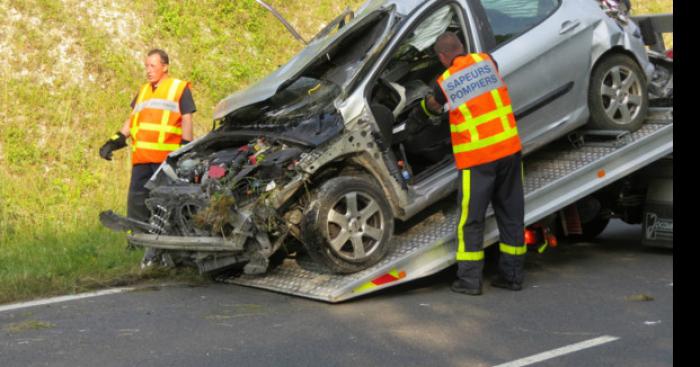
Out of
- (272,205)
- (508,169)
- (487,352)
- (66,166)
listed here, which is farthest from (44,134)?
(487,352)

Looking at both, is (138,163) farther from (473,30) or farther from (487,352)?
(487,352)

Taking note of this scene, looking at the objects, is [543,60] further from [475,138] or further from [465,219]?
[465,219]

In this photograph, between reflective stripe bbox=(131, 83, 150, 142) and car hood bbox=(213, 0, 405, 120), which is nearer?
car hood bbox=(213, 0, 405, 120)

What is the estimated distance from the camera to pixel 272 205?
20.4ft

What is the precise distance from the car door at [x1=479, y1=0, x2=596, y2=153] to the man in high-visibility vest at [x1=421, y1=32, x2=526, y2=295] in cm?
67

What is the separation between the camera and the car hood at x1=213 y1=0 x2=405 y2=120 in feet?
22.6

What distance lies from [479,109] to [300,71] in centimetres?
138

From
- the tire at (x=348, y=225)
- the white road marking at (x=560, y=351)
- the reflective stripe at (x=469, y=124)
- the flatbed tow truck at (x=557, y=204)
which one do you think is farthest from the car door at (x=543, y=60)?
the white road marking at (x=560, y=351)

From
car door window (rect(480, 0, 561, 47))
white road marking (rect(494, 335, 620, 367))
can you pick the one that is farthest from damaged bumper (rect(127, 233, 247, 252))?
car door window (rect(480, 0, 561, 47))

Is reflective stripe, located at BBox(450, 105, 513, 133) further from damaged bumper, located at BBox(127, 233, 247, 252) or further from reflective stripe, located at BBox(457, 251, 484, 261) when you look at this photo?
damaged bumper, located at BBox(127, 233, 247, 252)

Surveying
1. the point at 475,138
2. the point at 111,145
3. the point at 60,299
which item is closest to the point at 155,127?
the point at 111,145

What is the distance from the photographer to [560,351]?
5.12 meters

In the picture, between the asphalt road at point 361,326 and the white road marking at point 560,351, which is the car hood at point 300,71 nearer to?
the asphalt road at point 361,326

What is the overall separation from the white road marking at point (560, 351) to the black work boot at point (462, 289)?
126cm
